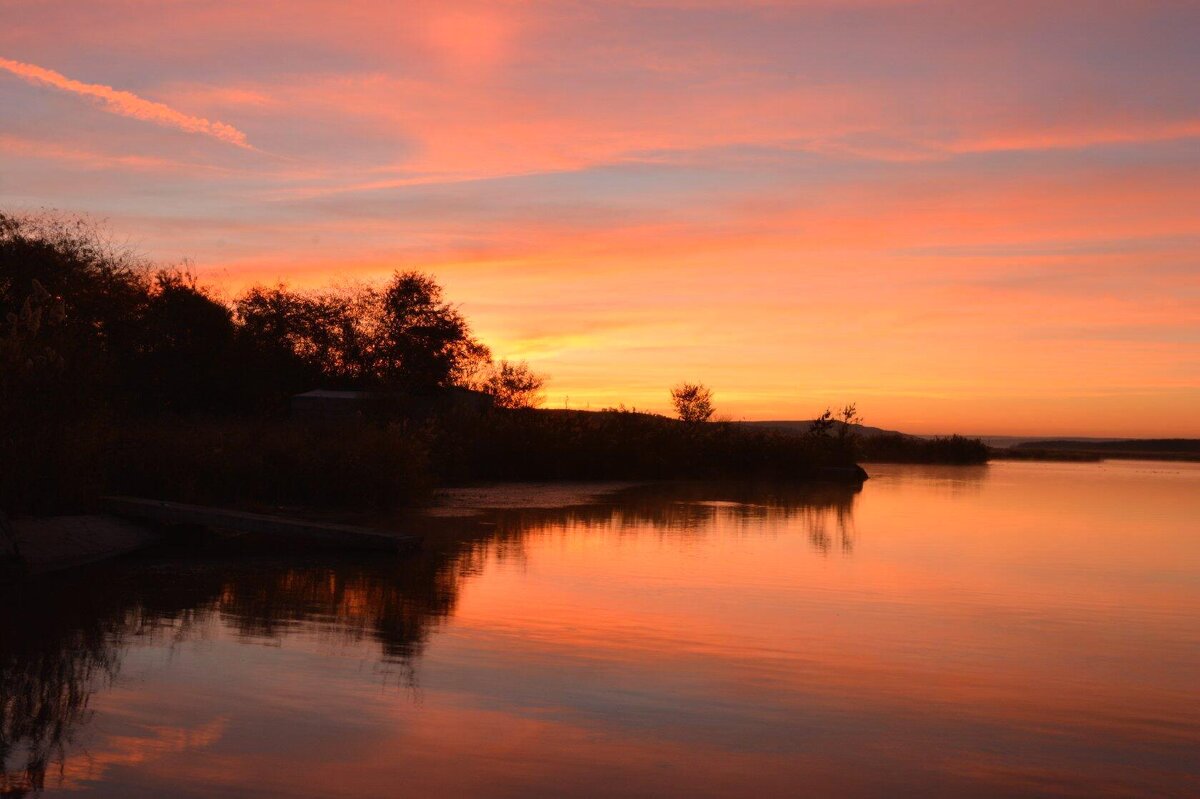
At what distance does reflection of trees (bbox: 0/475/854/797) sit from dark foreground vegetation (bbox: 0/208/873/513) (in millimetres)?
2818

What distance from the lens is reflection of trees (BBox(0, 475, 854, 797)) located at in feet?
21.4

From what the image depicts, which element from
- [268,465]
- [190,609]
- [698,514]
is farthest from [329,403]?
[190,609]

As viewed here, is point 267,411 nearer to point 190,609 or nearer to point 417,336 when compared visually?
point 417,336

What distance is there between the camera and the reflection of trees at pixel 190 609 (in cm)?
652

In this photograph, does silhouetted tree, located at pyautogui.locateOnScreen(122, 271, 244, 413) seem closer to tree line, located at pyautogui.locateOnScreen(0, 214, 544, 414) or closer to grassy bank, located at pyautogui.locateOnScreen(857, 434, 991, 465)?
tree line, located at pyautogui.locateOnScreen(0, 214, 544, 414)

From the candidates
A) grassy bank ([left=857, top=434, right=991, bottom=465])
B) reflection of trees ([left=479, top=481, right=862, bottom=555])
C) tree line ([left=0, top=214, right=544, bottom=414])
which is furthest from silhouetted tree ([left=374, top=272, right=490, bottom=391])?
grassy bank ([left=857, top=434, right=991, bottom=465])

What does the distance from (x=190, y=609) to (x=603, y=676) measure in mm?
4172

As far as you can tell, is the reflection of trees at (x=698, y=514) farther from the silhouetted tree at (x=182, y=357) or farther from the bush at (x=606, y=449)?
the silhouetted tree at (x=182, y=357)

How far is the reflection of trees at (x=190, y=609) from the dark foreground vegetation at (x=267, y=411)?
2818 millimetres

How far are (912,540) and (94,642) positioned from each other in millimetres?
13380

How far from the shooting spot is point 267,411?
34.2m

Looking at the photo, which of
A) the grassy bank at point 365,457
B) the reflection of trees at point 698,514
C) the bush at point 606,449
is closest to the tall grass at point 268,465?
the grassy bank at point 365,457

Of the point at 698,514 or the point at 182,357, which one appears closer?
the point at 698,514

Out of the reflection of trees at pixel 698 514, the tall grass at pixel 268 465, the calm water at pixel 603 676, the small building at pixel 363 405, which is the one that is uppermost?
the small building at pixel 363 405
